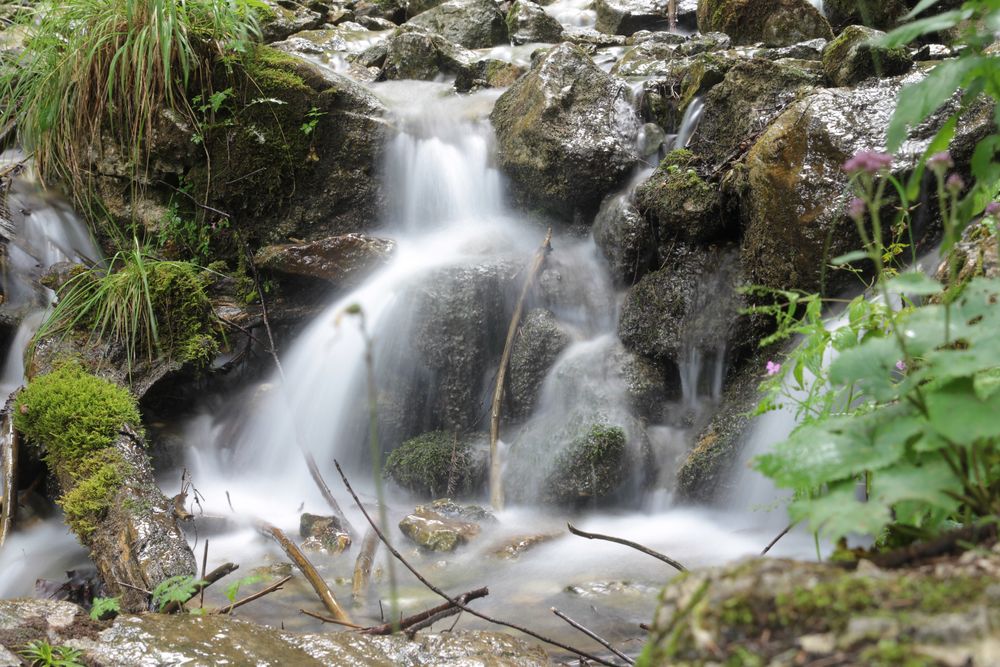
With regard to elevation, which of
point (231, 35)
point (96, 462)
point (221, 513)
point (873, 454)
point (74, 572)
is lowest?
point (221, 513)

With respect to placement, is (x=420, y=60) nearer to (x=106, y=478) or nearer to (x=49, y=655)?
(x=106, y=478)

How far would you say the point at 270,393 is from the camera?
18.1 ft

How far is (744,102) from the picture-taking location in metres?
5.55

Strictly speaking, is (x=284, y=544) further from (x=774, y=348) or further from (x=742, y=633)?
(x=774, y=348)

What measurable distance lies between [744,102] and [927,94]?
4536 millimetres

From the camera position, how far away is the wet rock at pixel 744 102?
538 centimetres

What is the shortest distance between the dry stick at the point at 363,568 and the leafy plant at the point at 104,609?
1000 millimetres

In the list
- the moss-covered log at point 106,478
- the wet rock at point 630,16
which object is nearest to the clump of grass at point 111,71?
the moss-covered log at point 106,478

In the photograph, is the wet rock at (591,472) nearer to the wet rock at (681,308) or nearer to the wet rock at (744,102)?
the wet rock at (681,308)

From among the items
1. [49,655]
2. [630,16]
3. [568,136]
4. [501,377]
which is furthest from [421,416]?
[630,16]

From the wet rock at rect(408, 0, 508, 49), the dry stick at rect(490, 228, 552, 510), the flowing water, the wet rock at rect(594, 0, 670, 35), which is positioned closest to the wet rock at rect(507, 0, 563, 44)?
the wet rock at rect(408, 0, 508, 49)

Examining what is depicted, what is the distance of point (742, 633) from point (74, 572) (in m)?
3.48

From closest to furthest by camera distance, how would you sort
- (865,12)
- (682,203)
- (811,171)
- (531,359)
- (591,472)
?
(811,171) → (591,472) → (682,203) → (531,359) → (865,12)

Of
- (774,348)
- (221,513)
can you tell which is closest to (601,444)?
(774,348)
